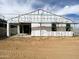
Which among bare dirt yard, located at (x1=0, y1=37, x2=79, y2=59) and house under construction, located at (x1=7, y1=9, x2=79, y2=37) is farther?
house under construction, located at (x1=7, y1=9, x2=79, y2=37)

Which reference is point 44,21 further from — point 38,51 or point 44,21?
point 38,51

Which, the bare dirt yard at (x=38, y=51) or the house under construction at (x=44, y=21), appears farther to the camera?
the house under construction at (x=44, y=21)

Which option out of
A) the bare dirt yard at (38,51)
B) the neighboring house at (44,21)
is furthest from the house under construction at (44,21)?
the bare dirt yard at (38,51)

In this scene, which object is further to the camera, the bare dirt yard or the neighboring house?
the neighboring house

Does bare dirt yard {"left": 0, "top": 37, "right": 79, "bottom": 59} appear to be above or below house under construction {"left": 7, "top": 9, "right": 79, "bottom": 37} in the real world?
below

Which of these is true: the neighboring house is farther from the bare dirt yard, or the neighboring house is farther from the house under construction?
the bare dirt yard

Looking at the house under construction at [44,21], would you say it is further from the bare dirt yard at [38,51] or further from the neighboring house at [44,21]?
the bare dirt yard at [38,51]

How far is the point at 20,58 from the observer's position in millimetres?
9117

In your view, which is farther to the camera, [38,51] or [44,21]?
[44,21]

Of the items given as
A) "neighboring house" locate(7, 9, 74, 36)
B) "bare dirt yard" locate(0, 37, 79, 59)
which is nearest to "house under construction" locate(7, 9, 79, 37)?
"neighboring house" locate(7, 9, 74, 36)

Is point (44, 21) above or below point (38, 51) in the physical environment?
above

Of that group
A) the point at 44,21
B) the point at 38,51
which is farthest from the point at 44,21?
the point at 38,51

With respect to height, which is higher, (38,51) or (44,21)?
(44,21)

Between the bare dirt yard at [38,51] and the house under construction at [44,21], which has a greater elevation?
the house under construction at [44,21]
